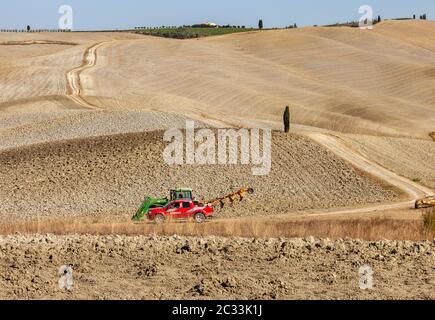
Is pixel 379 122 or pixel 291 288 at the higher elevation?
pixel 291 288

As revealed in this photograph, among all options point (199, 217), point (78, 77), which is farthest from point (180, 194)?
point (78, 77)

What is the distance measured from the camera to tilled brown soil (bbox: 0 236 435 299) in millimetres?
18453

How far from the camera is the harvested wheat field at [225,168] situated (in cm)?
2048

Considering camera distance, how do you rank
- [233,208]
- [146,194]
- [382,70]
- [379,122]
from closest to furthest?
1. [233,208]
2. [146,194]
3. [379,122]
4. [382,70]

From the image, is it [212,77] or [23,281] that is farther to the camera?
[212,77]

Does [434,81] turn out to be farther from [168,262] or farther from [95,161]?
[168,262]

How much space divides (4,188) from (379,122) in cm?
5727

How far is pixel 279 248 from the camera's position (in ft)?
76.5

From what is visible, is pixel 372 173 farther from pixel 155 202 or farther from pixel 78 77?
pixel 78 77

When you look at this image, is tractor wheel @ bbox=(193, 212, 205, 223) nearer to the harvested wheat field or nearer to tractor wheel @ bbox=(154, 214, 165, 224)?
tractor wheel @ bbox=(154, 214, 165, 224)

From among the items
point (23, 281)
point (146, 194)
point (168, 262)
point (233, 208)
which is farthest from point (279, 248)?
point (146, 194)

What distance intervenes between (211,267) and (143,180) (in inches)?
1330

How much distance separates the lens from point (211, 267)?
20969 millimetres
